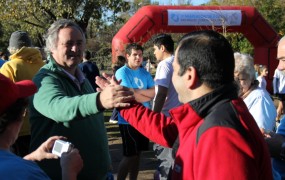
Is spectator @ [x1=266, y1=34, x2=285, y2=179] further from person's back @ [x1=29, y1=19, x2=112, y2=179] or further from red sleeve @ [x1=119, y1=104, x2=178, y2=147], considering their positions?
person's back @ [x1=29, y1=19, x2=112, y2=179]

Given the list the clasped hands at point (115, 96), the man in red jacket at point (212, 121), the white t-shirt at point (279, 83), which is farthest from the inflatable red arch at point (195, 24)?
the man in red jacket at point (212, 121)

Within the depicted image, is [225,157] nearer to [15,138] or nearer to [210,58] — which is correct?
[210,58]

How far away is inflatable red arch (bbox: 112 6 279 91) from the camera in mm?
13477

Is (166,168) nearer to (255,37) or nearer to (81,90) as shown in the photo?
(81,90)

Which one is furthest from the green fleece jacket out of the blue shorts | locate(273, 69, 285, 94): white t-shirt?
locate(273, 69, 285, 94): white t-shirt

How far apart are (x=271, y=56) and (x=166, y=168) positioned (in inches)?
493

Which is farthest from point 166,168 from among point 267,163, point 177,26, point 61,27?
point 177,26

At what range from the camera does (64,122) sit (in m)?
2.28

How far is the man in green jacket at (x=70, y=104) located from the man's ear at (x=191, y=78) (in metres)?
0.48

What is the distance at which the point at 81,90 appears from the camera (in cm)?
257

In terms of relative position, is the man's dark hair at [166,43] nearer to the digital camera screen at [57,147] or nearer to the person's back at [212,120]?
the person's back at [212,120]

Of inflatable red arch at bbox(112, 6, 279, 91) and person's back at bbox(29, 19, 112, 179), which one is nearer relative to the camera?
person's back at bbox(29, 19, 112, 179)

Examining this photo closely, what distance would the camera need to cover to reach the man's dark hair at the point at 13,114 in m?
1.51

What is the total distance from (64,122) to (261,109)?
1836 millimetres
